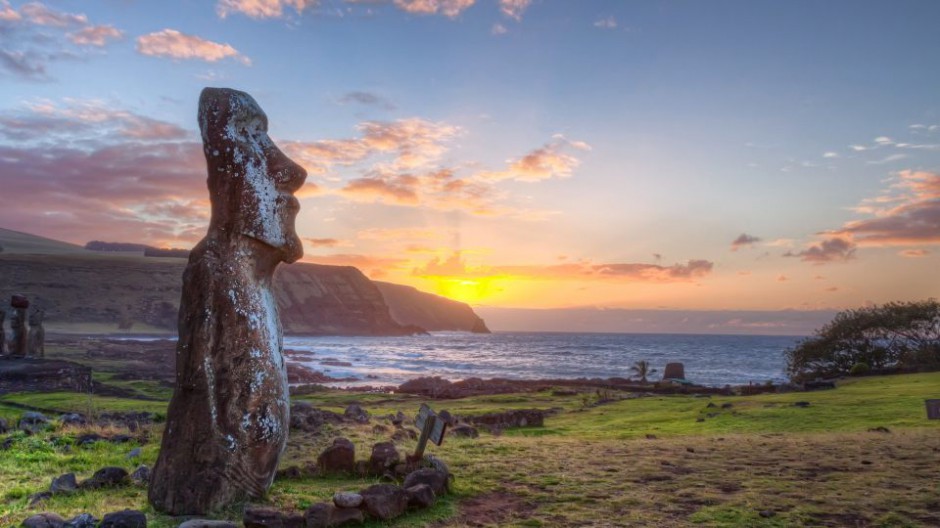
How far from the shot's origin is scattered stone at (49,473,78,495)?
1000 centimetres

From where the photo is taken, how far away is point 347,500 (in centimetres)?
920

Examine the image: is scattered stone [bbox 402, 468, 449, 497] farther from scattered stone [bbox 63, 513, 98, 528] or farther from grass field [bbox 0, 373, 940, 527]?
scattered stone [bbox 63, 513, 98, 528]

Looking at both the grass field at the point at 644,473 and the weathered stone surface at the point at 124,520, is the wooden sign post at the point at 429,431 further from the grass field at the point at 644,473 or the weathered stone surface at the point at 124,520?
the weathered stone surface at the point at 124,520

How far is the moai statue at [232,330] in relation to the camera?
958 centimetres

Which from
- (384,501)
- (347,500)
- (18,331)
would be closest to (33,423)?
(347,500)

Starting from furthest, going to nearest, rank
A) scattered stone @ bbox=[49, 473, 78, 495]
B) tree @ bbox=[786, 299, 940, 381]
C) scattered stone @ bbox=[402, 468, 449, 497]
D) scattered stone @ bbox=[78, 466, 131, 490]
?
tree @ bbox=[786, 299, 940, 381], scattered stone @ bbox=[402, 468, 449, 497], scattered stone @ bbox=[78, 466, 131, 490], scattered stone @ bbox=[49, 473, 78, 495]

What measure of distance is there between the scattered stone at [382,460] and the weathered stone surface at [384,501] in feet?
8.60

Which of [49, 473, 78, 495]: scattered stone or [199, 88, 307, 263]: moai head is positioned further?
[199, 88, 307, 263]: moai head

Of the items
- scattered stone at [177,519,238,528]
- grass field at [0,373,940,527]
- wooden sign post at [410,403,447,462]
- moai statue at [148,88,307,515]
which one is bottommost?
grass field at [0,373,940,527]

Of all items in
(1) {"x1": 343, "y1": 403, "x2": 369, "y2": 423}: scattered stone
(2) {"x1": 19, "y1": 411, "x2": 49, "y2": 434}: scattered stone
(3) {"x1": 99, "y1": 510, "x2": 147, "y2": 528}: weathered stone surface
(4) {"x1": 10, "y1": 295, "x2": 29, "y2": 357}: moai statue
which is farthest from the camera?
(4) {"x1": 10, "y1": 295, "x2": 29, "y2": 357}: moai statue

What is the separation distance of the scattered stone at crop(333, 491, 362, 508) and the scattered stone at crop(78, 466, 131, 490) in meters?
4.27

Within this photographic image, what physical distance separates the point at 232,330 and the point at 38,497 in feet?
12.2

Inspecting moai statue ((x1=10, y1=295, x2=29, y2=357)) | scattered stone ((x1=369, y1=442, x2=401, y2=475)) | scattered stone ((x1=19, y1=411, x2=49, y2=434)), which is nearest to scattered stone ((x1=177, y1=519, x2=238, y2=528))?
scattered stone ((x1=369, y1=442, x2=401, y2=475))

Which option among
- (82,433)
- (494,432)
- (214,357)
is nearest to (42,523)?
(214,357)
